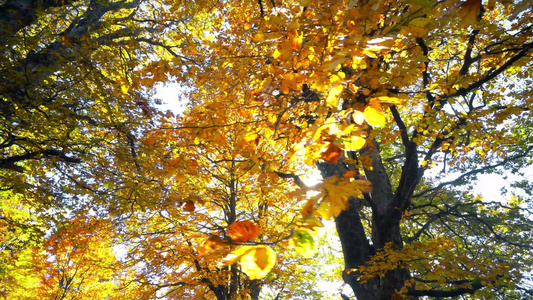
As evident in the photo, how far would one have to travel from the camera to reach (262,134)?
3.17 m

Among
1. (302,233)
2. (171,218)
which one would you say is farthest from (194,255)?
(302,233)

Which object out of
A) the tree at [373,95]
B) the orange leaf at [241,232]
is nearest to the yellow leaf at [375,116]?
the tree at [373,95]

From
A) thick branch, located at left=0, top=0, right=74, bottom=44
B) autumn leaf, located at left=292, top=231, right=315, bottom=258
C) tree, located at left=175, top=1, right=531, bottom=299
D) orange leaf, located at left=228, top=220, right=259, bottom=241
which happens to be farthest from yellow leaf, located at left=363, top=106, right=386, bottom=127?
thick branch, located at left=0, top=0, right=74, bottom=44

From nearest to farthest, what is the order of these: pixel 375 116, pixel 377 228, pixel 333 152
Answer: pixel 375 116 < pixel 333 152 < pixel 377 228

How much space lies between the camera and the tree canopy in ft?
6.00

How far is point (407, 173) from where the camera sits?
4391mm

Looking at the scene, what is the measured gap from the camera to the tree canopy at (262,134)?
1829 mm

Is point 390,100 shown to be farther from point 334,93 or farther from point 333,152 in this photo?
point 333,152

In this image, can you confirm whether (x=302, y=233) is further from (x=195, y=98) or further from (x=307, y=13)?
(x=195, y=98)

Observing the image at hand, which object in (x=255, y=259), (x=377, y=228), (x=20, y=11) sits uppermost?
(x=20, y=11)

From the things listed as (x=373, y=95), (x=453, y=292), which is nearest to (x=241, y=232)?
(x=373, y=95)

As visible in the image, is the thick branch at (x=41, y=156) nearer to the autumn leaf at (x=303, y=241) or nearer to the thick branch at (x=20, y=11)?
the thick branch at (x=20, y=11)

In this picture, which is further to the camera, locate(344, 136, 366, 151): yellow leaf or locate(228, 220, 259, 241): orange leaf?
locate(344, 136, 366, 151): yellow leaf

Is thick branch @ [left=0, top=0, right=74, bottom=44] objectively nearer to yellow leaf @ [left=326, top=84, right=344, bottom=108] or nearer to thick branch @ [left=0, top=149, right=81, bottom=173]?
thick branch @ [left=0, top=149, right=81, bottom=173]
